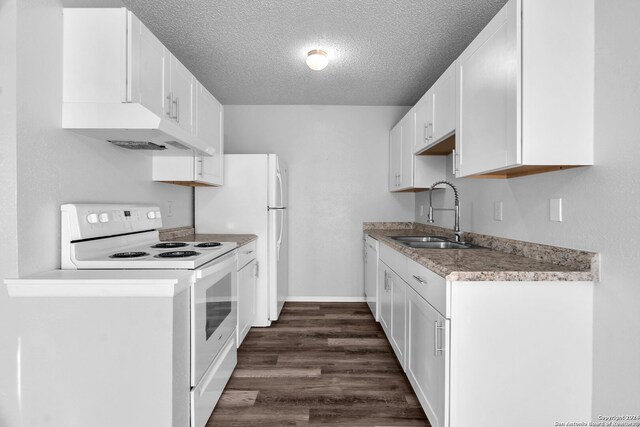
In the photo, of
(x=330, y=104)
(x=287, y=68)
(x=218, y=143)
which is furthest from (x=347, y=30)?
(x=330, y=104)

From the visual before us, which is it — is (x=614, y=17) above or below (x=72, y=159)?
above

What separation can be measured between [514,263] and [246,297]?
203cm

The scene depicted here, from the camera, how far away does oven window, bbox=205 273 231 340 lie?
5.77 feet

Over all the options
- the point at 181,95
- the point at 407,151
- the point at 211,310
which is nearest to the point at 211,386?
the point at 211,310

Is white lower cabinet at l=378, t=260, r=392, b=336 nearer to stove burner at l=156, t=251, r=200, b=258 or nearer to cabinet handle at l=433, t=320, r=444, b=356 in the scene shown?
cabinet handle at l=433, t=320, r=444, b=356

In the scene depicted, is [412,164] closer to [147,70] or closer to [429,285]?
[429,285]

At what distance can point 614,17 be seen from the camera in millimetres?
1272

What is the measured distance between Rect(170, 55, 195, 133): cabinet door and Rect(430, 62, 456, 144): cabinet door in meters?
1.69

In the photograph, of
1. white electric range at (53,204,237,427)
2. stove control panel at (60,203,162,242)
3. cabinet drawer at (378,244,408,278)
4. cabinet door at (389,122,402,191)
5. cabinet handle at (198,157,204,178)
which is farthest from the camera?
cabinet door at (389,122,402,191)

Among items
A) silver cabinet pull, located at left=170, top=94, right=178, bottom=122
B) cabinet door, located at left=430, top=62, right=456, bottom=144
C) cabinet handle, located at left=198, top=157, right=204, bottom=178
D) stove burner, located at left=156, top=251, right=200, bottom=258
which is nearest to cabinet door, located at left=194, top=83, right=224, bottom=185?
cabinet handle, located at left=198, top=157, right=204, bottom=178

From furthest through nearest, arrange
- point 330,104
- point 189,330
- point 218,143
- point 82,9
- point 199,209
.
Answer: point 330,104 < point 199,209 < point 218,143 < point 82,9 < point 189,330

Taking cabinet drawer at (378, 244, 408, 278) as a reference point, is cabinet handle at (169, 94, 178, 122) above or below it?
above

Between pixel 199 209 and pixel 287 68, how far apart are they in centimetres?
151

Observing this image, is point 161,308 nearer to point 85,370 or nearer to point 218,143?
point 85,370
